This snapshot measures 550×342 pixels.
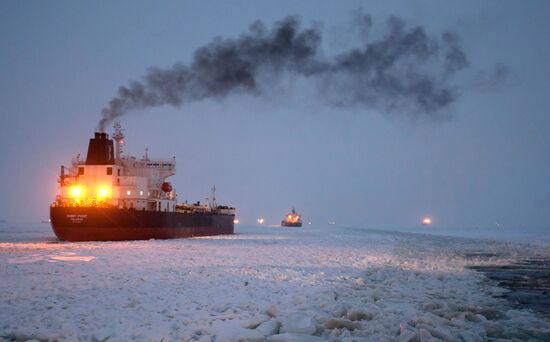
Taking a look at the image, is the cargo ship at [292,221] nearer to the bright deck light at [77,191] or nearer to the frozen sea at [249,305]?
the bright deck light at [77,191]

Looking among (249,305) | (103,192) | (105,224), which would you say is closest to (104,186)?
(103,192)

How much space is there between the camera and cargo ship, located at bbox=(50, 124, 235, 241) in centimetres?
3247

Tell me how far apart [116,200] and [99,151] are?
4.41 meters

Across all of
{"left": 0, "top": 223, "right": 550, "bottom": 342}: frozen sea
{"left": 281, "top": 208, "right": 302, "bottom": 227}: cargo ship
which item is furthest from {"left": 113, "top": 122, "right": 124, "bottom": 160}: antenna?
{"left": 281, "top": 208, "right": 302, "bottom": 227}: cargo ship

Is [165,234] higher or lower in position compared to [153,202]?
lower

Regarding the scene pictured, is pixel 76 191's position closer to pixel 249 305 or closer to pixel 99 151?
pixel 99 151

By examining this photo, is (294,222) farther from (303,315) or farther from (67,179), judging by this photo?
(303,315)

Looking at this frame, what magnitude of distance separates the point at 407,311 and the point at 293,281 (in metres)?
4.08

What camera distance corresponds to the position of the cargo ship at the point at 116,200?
32.5 m

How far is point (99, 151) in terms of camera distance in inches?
1506

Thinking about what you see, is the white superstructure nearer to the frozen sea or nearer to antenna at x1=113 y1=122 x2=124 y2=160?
antenna at x1=113 y1=122 x2=124 y2=160

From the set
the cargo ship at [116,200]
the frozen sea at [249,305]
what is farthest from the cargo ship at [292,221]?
the frozen sea at [249,305]

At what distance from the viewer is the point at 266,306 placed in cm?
888

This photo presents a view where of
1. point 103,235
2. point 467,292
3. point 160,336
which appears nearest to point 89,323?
point 160,336
